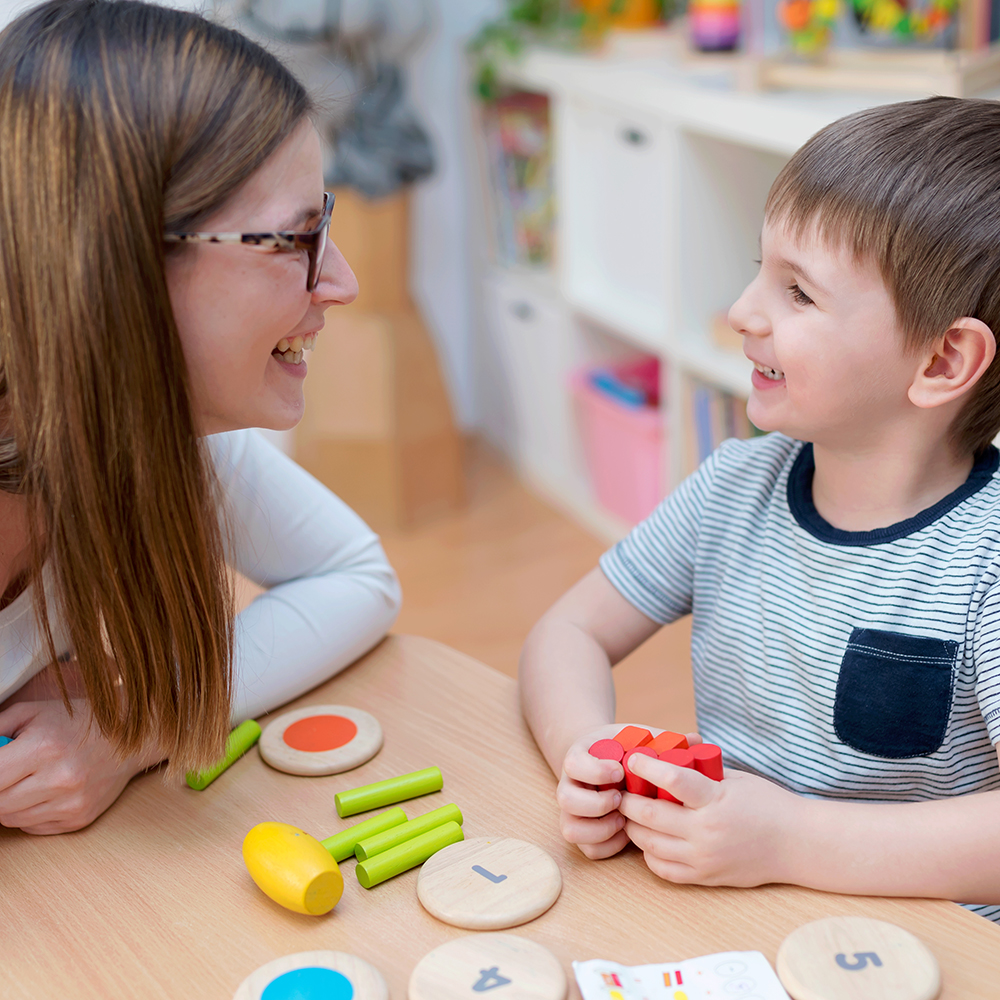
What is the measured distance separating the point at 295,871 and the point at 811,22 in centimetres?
183

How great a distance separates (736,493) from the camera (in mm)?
1043

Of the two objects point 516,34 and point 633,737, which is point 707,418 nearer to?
point 516,34

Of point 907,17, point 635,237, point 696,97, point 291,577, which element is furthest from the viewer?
point 635,237

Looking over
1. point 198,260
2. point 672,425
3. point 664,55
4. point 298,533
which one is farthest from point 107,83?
point 664,55

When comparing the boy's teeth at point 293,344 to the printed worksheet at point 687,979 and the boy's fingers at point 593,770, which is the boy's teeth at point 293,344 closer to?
the boy's fingers at point 593,770

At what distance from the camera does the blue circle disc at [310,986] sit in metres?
0.64

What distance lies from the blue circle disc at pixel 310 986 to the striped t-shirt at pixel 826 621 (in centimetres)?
44

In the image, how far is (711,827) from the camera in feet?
2.39

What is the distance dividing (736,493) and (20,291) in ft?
2.01

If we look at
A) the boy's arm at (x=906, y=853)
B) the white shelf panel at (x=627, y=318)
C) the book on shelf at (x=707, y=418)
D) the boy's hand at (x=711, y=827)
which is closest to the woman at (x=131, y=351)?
the boy's hand at (x=711, y=827)

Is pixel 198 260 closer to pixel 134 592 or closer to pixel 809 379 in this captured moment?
pixel 134 592

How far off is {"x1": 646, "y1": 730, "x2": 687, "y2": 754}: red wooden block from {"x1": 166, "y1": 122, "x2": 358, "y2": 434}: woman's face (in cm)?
36

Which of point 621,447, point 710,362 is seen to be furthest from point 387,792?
point 621,447

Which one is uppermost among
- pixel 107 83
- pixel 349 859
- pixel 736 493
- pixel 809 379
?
pixel 107 83
